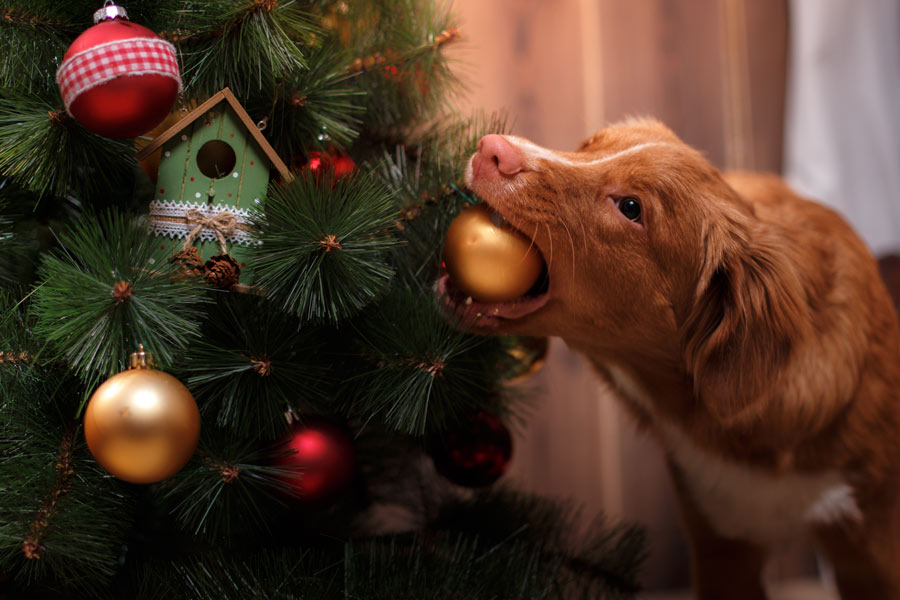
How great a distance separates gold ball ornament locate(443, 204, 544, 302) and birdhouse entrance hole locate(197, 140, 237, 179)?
30cm

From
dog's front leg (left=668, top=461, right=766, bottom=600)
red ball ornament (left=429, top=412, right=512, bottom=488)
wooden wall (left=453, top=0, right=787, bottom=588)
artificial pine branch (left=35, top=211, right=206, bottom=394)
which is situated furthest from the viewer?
wooden wall (left=453, top=0, right=787, bottom=588)

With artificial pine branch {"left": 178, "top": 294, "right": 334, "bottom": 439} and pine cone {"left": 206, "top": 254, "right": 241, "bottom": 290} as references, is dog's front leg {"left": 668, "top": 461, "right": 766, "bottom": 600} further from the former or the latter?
pine cone {"left": 206, "top": 254, "right": 241, "bottom": 290}

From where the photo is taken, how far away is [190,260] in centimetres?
81

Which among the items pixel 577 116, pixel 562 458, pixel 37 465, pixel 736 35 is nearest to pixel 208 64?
pixel 37 465

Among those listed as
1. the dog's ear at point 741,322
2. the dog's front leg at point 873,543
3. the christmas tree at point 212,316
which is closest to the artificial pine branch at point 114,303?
the christmas tree at point 212,316

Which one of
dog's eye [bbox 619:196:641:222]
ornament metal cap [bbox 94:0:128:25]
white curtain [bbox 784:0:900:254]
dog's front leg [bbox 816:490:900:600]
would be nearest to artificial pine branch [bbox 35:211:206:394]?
ornament metal cap [bbox 94:0:128:25]

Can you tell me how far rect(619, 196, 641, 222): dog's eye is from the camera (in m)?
0.97

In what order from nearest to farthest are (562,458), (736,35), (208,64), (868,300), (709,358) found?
(208,64), (709,358), (868,300), (562,458), (736,35)

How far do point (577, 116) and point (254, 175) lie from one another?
124 cm

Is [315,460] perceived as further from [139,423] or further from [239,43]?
[239,43]

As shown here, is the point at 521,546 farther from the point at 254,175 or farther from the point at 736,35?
the point at 736,35

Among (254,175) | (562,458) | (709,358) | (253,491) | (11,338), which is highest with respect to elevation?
(254,175)

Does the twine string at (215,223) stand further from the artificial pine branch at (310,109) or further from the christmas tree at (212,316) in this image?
the artificial pine branch at (310,109)

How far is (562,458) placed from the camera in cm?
187
